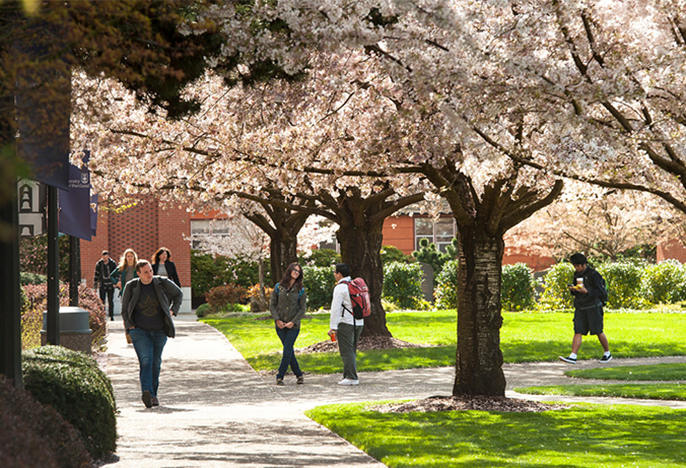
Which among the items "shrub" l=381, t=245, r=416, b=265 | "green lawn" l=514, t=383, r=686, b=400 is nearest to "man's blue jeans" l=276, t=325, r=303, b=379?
"green lawn" l=514, t=383, r=686, b=400

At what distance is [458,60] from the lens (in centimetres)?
718

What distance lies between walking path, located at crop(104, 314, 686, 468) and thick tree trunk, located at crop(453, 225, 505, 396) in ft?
3.70

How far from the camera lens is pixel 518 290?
93.6 feet

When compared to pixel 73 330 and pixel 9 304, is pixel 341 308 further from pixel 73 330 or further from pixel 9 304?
pixel 9 304

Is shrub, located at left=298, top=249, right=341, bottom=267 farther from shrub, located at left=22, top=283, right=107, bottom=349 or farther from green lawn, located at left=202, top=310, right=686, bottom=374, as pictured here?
shrub, located at left=22, top=283, right=107, bottom=349

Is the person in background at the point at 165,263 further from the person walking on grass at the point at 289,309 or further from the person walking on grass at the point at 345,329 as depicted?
the person walking on grass at the point at 345,329

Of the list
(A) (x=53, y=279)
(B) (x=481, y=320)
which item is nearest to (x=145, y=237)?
(A) (x=53, y=279)

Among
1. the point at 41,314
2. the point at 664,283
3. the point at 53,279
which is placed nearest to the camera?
the point at 53,279

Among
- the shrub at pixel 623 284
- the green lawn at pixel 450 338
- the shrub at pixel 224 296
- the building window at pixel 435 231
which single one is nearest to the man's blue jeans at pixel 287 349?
the green lawn at pixel 450 338

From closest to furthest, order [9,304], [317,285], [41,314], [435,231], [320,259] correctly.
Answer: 1. [9,304]
2. [41,314]
3. [317,285]
4. [320,259]
5. [435,231]

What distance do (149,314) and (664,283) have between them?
21.1m

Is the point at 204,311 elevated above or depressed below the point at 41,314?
below

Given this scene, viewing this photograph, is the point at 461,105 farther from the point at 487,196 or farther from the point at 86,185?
the point at 86,185

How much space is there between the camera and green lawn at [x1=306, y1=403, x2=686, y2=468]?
695 centimetres
